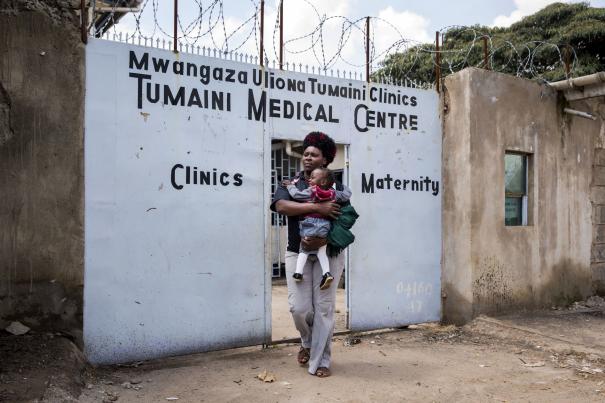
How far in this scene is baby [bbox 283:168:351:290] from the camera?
12.9 feet

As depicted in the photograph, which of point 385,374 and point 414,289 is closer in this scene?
point 385,374

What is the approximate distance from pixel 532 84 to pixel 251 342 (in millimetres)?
4598

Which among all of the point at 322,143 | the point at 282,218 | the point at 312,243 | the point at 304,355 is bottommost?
the point at 304,355

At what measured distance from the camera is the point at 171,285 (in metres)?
4.57

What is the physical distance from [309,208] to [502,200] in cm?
322

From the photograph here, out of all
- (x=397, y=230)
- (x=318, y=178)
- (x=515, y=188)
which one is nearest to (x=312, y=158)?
(x=318, y=178)

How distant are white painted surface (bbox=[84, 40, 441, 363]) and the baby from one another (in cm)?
104

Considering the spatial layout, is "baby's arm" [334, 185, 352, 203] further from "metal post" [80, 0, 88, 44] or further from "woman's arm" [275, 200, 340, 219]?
"metal post" [80, 0, 88, 44]

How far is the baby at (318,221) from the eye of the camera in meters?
3.93

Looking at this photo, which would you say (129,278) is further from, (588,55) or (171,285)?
(588,55)

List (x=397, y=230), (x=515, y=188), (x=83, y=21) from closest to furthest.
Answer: (x=83, y=21) → (x=397, y=230) → (x=515, y=188)

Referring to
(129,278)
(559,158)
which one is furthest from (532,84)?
(129,278)

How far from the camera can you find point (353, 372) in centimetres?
425

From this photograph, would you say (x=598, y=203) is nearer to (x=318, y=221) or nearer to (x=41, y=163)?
(x=318, y=221)
